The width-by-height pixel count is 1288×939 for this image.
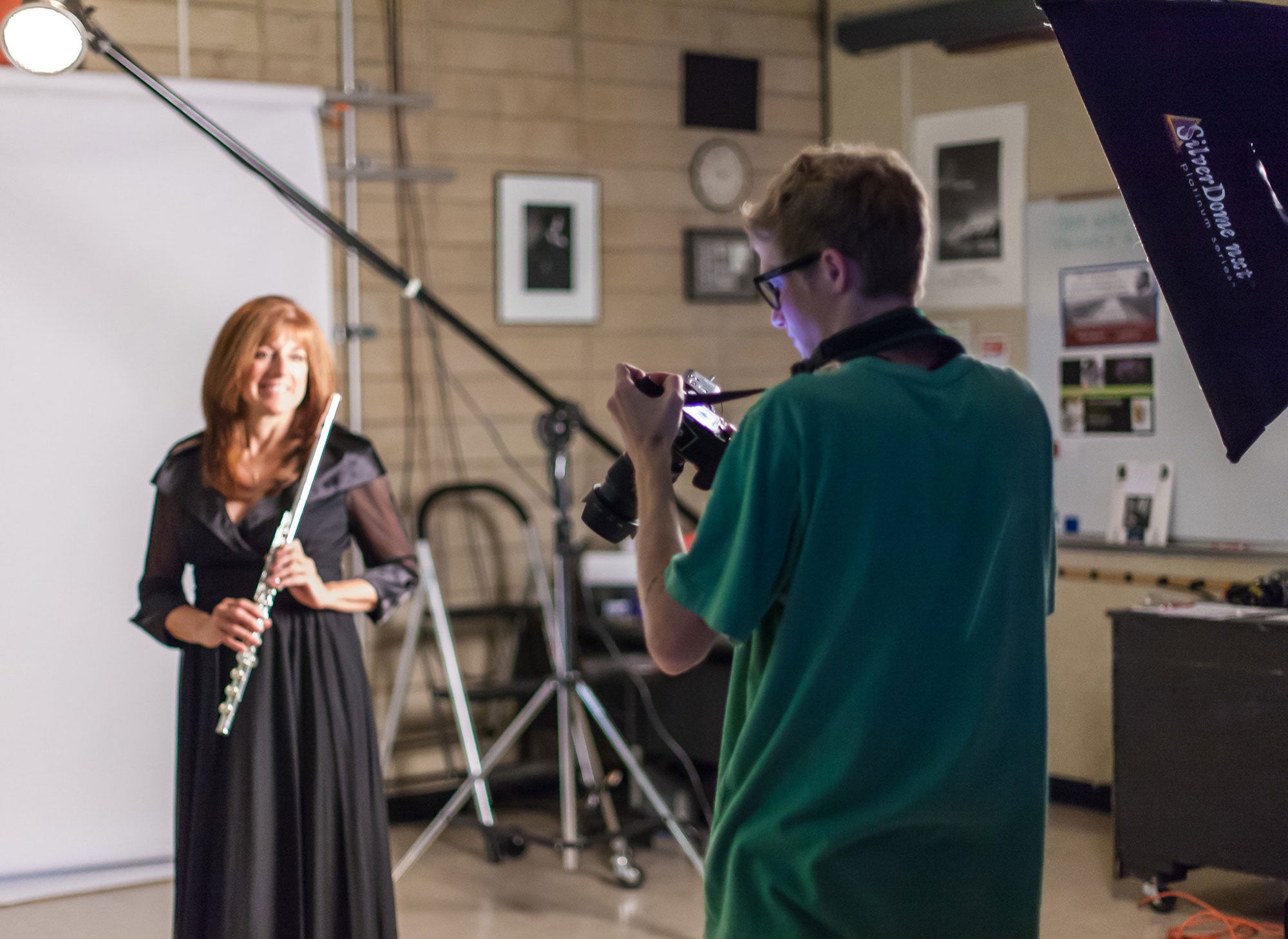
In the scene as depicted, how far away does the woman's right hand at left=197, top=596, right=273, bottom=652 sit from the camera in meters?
2.22

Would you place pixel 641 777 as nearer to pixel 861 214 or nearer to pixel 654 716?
pixel 654 716

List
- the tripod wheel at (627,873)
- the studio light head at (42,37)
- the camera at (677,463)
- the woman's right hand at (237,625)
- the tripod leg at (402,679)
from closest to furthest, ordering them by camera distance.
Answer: the camera at (677,463), the woman's right hand at (237,625), the studio light head at (42,37), the tripod wheel at (627,873), the tripod leg at (402,679)

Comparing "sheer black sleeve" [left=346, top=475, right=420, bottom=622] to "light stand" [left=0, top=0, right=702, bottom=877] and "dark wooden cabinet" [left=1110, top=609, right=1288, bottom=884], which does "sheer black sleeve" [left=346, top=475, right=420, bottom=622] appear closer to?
"light stand" [left=0, top=0, right=702, bottom=877]

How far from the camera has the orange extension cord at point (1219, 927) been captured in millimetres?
3287

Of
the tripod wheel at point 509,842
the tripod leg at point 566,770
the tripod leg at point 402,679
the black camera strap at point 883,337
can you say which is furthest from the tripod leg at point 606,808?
the black camera strap at point 883,337

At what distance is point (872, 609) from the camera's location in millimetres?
1194

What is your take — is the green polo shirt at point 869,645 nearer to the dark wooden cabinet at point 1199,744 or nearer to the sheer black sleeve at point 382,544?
the sheer black sleeve at point 382,544

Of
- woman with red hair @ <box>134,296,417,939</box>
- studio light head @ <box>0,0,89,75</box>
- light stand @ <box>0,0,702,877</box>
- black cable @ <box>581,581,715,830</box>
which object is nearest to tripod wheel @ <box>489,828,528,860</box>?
light stand @ <box>0,0,702,877</box>

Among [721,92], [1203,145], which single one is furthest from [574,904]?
[721,92]

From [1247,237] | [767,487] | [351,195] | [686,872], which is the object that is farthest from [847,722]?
[351,195]

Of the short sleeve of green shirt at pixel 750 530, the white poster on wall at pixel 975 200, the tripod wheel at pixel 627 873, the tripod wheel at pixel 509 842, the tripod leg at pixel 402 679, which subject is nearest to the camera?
the short sleeve of green shirt at pixel 750 530

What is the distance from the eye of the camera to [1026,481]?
126cm

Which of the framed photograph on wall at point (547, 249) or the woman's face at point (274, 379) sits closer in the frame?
the woman's face at point (274, 379)

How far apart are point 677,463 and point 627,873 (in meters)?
2.52
